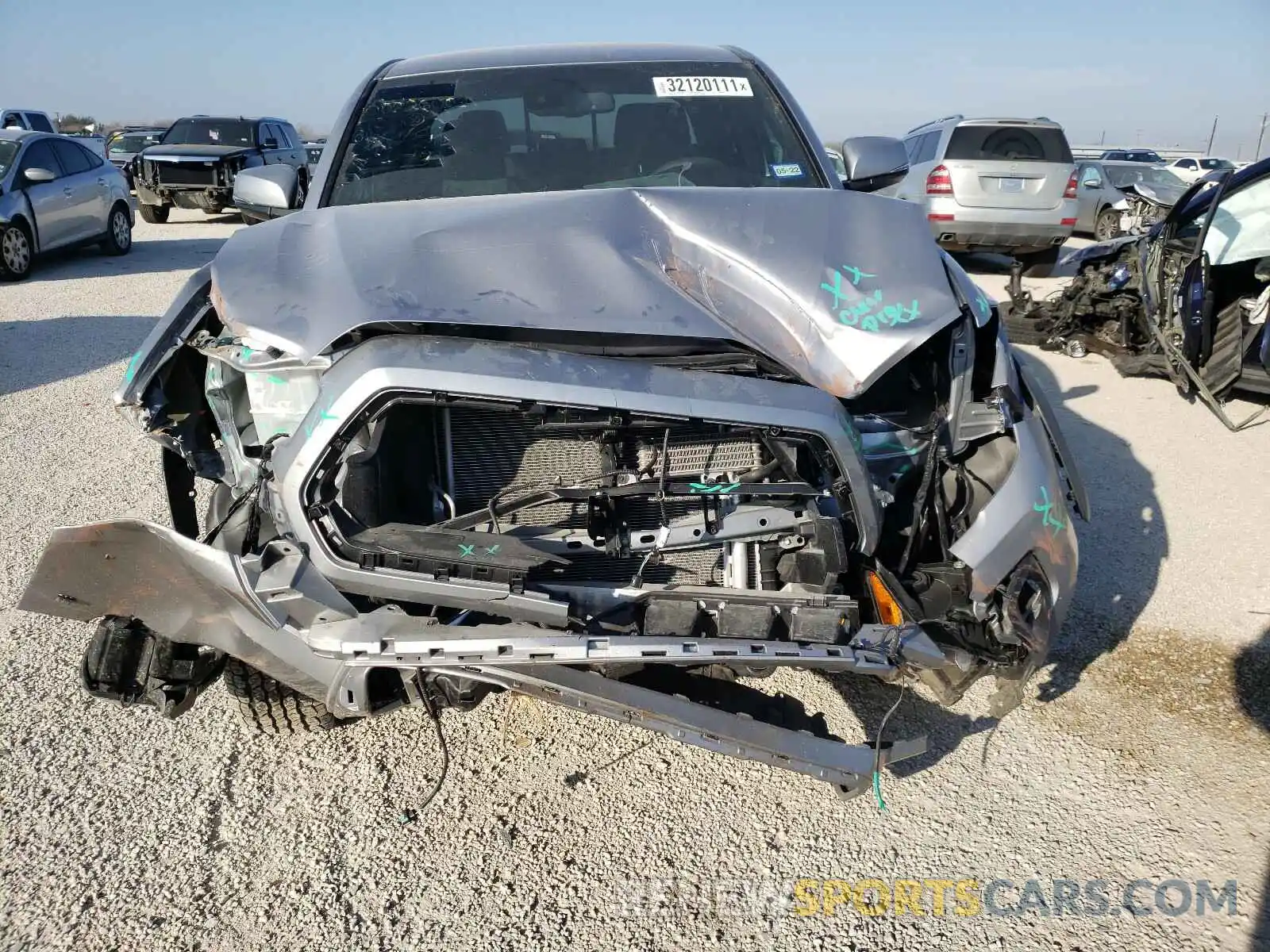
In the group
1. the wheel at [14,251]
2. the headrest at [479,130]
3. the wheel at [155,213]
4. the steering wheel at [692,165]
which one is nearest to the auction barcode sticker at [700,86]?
the steering wheel at [692,165]

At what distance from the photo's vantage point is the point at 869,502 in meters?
2.31

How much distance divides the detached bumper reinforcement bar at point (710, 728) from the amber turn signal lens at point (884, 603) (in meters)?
0.34

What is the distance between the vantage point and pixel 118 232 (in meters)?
13.0

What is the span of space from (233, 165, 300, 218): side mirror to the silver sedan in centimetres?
871

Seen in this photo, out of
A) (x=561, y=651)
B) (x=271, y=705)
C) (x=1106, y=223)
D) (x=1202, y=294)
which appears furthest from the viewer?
(x=1106, y=223)

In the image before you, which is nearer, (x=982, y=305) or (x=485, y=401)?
(x=485, y=401)

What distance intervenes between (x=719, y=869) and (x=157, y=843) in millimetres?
1557

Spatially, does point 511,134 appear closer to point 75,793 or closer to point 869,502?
point 869,502

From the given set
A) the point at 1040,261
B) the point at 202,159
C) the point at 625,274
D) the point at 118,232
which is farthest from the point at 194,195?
the point at 625,274

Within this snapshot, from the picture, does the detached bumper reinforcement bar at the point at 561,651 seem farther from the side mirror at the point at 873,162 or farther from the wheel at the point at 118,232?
the wheel at the point at 118,232

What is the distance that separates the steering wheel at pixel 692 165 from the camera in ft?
11.6

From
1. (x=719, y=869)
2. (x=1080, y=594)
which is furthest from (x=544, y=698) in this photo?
(x=1080, y=594)

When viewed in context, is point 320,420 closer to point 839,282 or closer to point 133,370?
point 133,370

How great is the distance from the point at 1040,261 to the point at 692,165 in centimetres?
1008
